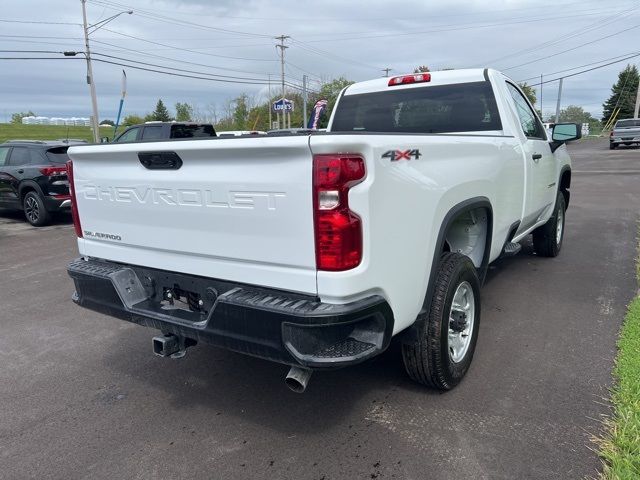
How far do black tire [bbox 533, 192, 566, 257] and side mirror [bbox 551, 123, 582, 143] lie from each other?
39.1 inches

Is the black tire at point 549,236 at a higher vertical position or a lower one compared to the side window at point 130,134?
lower

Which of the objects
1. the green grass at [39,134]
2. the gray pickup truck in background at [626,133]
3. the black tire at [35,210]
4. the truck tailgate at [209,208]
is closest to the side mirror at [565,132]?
the truck tailgate at [209,208]

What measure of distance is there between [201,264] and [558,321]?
3.19 metres

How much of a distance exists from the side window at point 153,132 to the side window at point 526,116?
A: 1014 cm

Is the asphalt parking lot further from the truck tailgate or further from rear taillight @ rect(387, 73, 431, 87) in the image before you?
rear taillight @ rect(387, 73, 431, 87)

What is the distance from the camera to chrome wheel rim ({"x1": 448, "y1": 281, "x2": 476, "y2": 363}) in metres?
3.27

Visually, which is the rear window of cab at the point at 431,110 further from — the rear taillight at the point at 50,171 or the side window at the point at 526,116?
the rear taillight at the point at 50,171

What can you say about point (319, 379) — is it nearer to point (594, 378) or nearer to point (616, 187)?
point (594, 378)

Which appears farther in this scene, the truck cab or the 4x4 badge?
the truck cab

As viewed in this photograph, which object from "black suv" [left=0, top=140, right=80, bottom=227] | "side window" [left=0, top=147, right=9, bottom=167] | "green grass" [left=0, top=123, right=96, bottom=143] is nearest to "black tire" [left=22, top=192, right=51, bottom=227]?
"black suv" [left=0, top=140, right=80, bottom=227]

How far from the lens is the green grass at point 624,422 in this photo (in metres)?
2.46

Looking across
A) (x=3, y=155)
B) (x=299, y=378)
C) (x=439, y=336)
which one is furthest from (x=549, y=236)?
(x=3, y=155)

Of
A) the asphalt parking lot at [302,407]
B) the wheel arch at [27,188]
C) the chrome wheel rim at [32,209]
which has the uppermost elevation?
the wheel arch at [27,188]

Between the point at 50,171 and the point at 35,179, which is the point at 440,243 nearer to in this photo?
the point at 50,171
